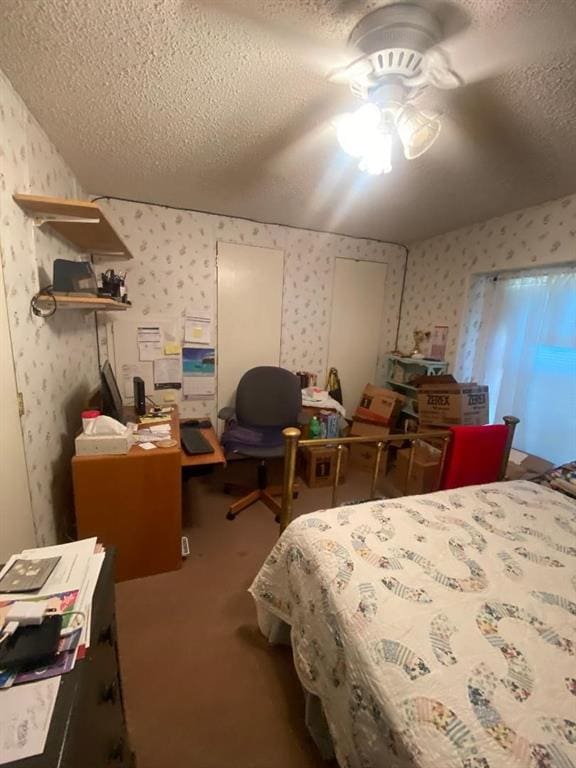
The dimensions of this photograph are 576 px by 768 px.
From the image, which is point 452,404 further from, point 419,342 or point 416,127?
point 416,127

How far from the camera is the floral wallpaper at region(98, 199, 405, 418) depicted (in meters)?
2.75

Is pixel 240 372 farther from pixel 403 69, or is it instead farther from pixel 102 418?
pixel 403 69

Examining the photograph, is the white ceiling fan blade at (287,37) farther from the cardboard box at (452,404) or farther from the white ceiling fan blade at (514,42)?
the cardboard box at (452,404)

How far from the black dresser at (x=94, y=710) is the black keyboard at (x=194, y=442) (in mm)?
1230

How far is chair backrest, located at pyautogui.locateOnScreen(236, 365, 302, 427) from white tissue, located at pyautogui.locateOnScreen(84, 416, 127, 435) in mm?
1219

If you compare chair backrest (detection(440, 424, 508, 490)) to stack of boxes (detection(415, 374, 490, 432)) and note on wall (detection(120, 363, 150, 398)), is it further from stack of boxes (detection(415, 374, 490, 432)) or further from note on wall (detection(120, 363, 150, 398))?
note on wall (detection(120, 363, 150, 398))

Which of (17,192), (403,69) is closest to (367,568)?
Answer: (403,69)

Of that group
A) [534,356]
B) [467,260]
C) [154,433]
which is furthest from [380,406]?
[154,433]

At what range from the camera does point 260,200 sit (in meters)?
2.47

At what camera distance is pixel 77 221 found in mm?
1561

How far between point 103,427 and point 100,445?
0.10 metres

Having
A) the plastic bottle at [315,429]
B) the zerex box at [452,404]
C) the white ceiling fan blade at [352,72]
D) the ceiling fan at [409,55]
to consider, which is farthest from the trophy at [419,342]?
the white ceiling fan blade at [352,72]

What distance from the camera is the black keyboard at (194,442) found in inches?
84.1

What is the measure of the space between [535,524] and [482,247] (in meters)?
2.25
